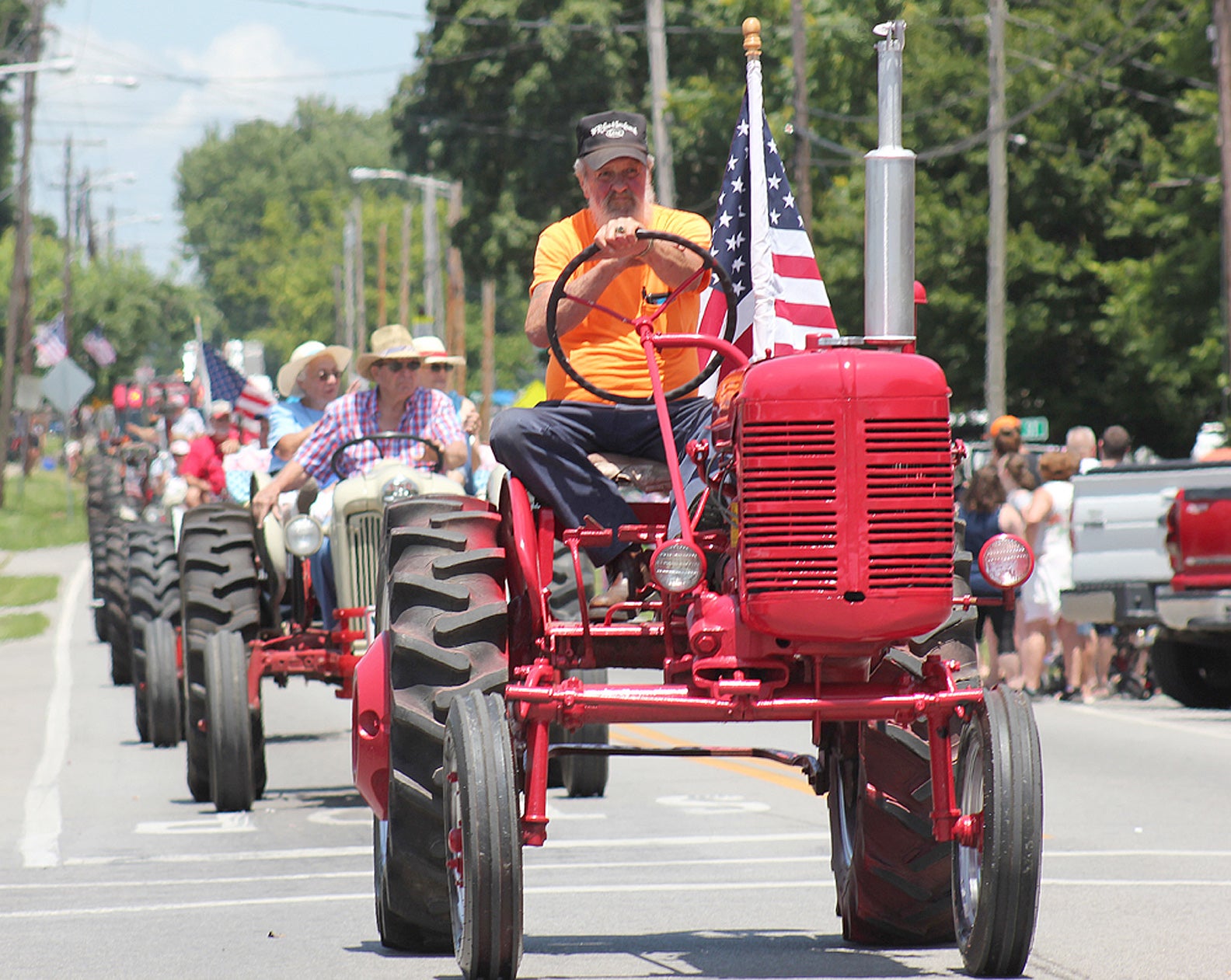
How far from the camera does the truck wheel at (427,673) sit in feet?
24.0

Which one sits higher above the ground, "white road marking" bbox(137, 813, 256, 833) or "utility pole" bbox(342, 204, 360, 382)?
"utility pole" bbox(342, 204, 360, 382)

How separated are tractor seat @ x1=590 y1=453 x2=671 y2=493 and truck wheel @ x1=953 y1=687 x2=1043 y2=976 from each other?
1.46 m

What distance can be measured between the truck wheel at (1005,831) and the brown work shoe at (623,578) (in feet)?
4.85

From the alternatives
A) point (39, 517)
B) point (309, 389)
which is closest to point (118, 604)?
point (309, 389)

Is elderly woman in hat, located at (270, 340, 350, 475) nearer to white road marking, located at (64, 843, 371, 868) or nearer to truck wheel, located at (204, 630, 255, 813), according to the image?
truck wheel, located at (204, 630, 255, 813)

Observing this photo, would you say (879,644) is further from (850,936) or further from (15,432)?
(15,432)

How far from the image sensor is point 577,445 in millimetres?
7711

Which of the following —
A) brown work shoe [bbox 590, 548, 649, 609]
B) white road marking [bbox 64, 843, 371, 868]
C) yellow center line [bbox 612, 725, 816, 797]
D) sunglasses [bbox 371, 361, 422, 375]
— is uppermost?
sunglasses [bbox 371, 361, 422, 375]

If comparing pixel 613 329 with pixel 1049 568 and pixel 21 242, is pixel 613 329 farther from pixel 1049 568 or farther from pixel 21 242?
pixel 21 242

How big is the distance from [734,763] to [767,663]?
861 cm

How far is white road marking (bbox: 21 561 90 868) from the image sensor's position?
443 inches

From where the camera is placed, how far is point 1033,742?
6652 millimetres

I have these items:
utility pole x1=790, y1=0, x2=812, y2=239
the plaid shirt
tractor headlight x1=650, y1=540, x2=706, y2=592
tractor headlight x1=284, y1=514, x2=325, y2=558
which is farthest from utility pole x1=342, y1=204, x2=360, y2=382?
tractor headlight x1=650, y1=540, x2=706, y2=592

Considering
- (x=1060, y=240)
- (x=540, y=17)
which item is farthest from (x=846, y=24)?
(x=540, y=17)
